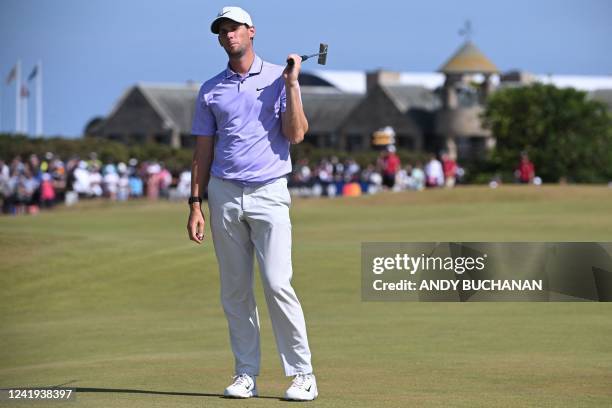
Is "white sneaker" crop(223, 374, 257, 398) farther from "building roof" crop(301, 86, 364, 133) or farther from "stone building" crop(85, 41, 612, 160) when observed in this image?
"building roof" crop(301, 86, 364, 133)

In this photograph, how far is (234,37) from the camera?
8156mm

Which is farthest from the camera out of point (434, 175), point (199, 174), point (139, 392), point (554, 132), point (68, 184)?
point (554, 132)

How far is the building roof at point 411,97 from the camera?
9856 cm

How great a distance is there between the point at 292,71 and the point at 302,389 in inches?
71.5

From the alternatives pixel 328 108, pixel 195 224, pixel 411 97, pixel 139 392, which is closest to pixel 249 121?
pixel 195 224

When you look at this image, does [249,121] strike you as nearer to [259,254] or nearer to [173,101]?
[259,254]

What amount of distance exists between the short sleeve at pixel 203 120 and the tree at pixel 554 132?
64.5 meters

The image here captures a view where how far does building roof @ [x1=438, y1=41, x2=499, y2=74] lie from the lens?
9319cm

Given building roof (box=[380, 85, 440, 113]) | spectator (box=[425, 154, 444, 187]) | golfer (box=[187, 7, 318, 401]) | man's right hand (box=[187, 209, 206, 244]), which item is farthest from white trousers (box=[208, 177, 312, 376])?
building roof (box=[380, 85, 440, 113])

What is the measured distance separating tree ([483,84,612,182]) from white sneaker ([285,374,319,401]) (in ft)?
212

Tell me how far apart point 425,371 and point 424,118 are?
3504 inches

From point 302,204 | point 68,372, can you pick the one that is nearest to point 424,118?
point 302,204

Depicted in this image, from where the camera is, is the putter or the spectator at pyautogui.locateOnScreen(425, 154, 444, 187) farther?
the spectator at pyautogui.locateOnScreen(425, 154, 444, 187)

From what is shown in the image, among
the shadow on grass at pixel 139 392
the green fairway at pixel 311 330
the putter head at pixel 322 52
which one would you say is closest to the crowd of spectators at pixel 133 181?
the green fairway at pixel 311 330
